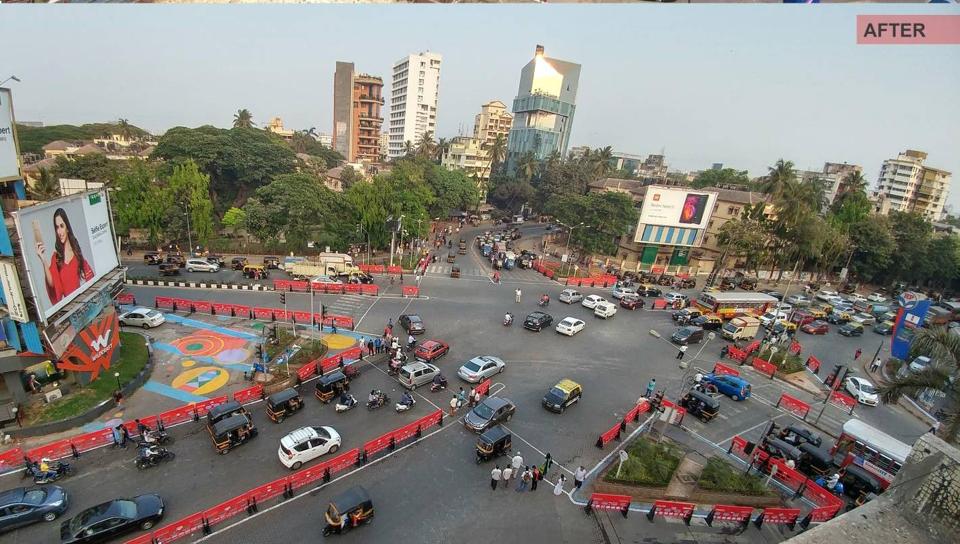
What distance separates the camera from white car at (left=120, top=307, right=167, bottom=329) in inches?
1175

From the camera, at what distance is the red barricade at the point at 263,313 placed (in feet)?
110

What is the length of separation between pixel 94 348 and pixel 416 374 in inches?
661

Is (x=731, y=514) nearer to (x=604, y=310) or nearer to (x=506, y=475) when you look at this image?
(x=506, y=475)

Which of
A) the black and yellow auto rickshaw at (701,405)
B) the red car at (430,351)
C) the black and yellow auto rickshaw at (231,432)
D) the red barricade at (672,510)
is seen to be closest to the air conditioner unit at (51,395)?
the black and yellow auto rickshaw at (231,432)

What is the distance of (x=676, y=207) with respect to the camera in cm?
5738

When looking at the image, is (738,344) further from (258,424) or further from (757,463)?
(258,424)

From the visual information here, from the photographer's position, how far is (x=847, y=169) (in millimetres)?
133375

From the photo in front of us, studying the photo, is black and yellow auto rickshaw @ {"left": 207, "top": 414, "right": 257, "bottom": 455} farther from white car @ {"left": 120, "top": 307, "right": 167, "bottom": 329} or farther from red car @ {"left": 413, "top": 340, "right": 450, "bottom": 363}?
white car @ {"left": 120, "top": 307, "right": 167, "bottom": 329}

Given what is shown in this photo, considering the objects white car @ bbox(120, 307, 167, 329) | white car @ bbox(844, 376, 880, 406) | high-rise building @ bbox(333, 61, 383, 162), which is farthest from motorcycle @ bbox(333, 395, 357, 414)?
high-rise building @ bbox(333, 61, 383, 162)

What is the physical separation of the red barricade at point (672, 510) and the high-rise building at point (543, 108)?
377ft

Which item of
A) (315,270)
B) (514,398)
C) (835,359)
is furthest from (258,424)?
(835,359)

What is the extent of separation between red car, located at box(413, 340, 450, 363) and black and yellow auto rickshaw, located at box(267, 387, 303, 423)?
26.7ft

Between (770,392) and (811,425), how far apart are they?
3.53m

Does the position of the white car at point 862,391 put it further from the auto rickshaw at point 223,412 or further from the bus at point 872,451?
the auto rickshaw at point 223,412
